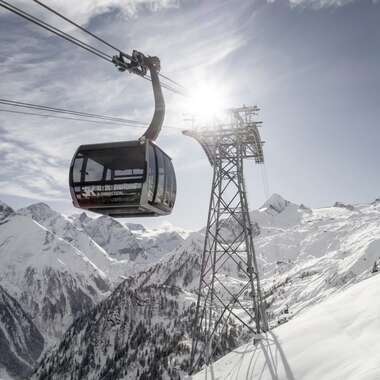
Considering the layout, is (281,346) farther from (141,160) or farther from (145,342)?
(145,342)

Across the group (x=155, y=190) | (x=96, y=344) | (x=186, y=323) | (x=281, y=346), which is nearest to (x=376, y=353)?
(x=281, y=346)

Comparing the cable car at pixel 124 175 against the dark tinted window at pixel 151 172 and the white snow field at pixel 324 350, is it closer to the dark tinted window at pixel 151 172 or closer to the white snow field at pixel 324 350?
the dark tinted window at pixel 151 172

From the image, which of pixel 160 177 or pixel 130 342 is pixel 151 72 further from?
pixel 130 342

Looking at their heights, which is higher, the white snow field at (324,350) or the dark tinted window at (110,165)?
the dark tinted window at (110,165)

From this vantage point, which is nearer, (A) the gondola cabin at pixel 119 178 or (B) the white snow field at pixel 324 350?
(B) the white snow field at pixel 324 350

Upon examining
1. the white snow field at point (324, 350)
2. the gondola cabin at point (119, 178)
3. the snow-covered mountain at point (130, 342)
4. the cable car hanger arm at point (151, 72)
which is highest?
the cable car hanger arm at point (151, 72)

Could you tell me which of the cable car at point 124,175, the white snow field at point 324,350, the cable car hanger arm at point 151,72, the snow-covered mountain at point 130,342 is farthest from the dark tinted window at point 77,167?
the snow-covered mountain at point 130,342

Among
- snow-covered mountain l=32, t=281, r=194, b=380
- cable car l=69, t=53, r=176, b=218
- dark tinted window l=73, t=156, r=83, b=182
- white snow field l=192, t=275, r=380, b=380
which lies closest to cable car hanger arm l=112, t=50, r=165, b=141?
cable car l=69, t=53, r=176, b=218
